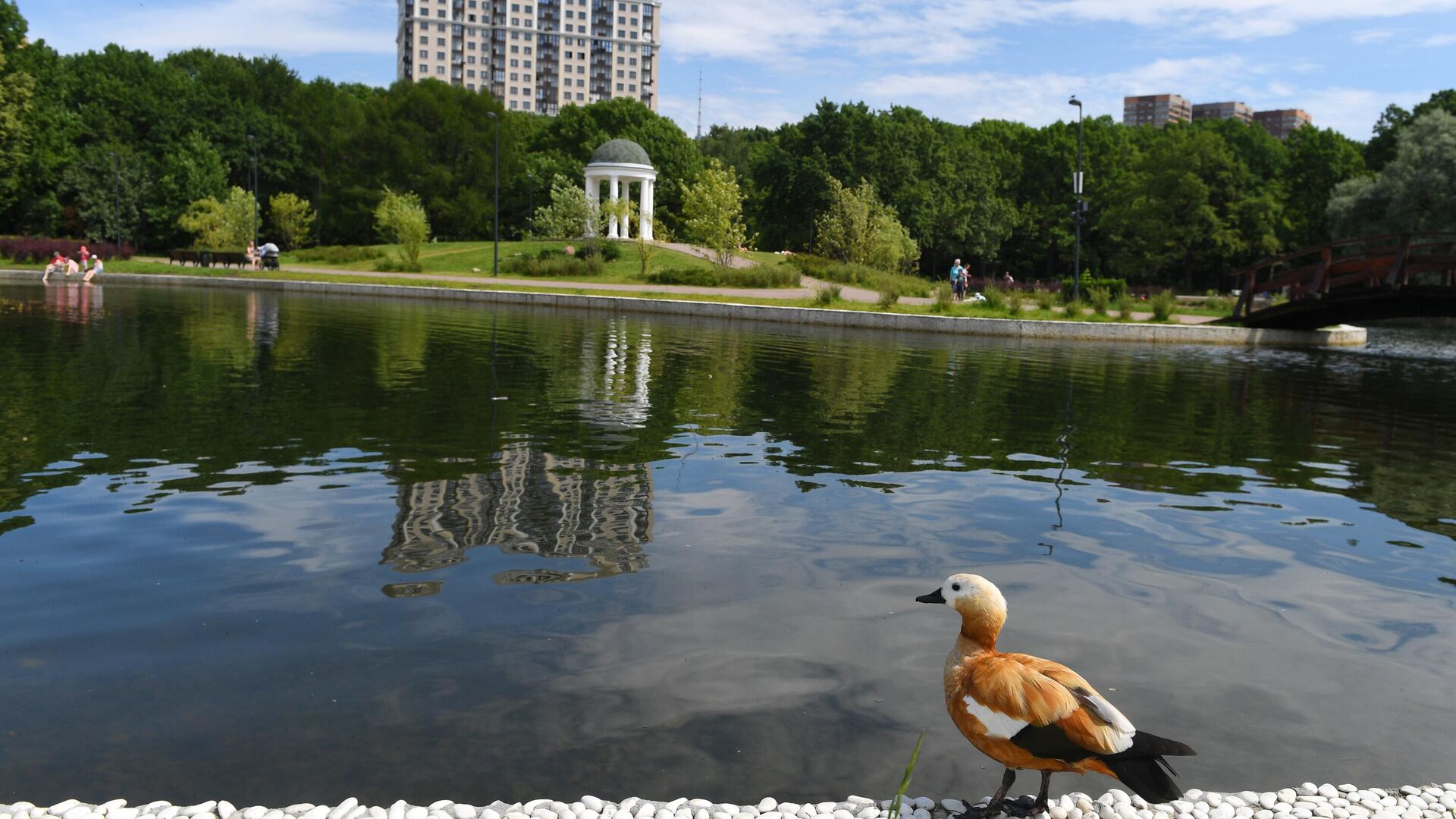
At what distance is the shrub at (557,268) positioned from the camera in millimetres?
47188

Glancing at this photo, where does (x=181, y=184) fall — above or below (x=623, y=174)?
below

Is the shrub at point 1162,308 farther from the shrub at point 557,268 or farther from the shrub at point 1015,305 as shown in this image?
the shrub at point 557,268

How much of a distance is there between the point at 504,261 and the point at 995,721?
49.8m

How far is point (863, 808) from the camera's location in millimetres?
3551

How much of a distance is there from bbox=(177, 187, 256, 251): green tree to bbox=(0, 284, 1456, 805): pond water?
168 feet

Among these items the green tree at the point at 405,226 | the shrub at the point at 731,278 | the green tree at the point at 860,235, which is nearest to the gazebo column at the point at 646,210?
the green tree at the point at 860,235

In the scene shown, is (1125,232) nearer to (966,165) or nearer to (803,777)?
(966,165)

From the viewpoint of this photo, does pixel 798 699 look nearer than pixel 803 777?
No

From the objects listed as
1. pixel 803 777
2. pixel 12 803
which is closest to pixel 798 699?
pixel 803 777

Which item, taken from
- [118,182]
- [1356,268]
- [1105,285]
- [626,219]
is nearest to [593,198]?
[626,219]

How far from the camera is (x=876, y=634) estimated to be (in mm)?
5578

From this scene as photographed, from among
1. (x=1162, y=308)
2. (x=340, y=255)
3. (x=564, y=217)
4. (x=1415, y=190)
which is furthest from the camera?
(x=564, y=217)

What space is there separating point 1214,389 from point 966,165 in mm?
55310

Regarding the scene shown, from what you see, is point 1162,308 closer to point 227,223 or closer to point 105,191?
point 227,223
